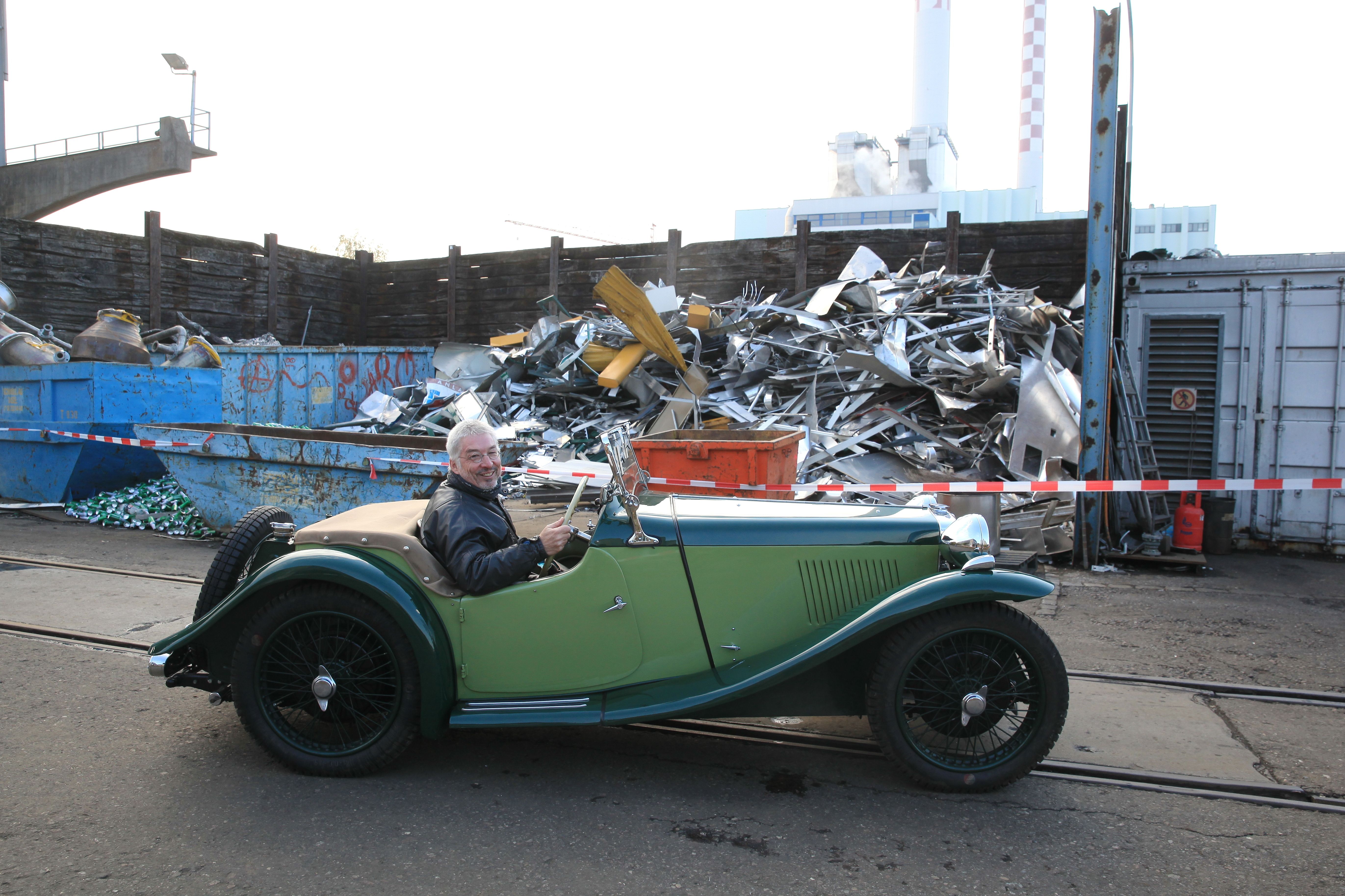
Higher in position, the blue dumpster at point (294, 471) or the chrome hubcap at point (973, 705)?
the blue dumpster at point (294, 471)

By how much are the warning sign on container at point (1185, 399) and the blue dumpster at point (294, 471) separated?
6458mm

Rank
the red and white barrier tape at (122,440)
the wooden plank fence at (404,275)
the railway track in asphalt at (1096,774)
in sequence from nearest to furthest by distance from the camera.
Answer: the railway track in asphalt at (1096,774) → the red and white barrier tape at (122,440) → the wooden plank fence at (404,275)

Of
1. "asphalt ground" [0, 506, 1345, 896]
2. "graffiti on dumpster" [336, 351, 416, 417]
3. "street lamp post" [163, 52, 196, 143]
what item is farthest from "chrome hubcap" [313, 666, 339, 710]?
"street lamp post" [163, 52, 196, 143]

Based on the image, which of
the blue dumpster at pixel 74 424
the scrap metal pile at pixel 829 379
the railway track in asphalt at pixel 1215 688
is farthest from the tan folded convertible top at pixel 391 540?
the blue dumpster at pixel 74 424

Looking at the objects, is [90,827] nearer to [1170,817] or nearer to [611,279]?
[1170,817]

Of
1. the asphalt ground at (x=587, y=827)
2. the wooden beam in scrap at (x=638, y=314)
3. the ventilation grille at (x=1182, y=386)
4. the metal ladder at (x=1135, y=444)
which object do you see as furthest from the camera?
the wooden beam in scrap at (x=638, y=314)

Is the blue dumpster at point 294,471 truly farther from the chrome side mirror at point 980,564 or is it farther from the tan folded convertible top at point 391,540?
the chrome side mirror at point 980,564

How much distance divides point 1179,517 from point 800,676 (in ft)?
20.5

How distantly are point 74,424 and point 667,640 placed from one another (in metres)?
9.44

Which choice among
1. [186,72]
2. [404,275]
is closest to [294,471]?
[404,275]

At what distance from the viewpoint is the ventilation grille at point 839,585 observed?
127 inches

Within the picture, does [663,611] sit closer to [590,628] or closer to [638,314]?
[590,628]

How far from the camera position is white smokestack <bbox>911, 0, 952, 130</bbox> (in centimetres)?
5925

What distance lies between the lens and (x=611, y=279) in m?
9.72
